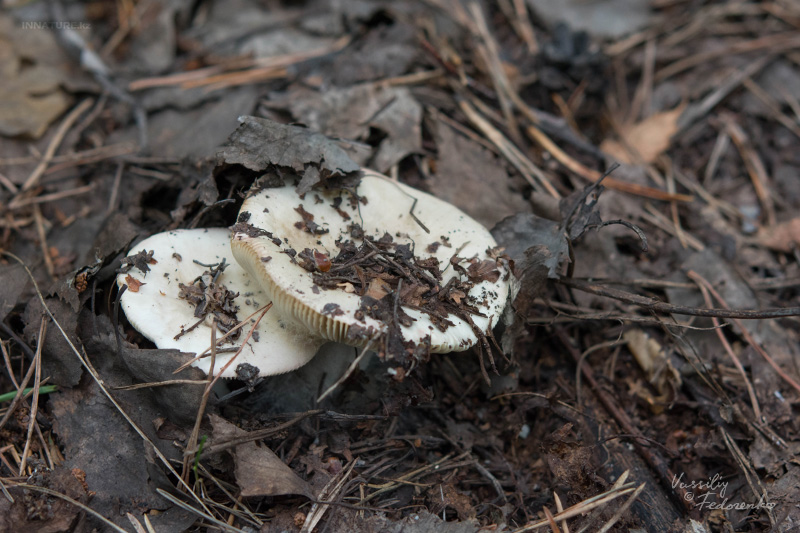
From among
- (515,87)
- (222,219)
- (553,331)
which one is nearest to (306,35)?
(515,87)

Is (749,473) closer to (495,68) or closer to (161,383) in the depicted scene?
(161,383)

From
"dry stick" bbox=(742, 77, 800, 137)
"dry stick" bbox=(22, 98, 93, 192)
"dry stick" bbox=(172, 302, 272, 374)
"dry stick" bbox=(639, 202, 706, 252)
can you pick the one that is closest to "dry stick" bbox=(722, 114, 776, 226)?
"dry stick" bbox=(742, 77, 800, 137)

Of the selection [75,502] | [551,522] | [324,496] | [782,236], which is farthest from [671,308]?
[75,502]

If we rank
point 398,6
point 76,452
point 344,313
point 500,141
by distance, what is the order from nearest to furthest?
point 344,313, point 76,452, point 500,141, point 398,6

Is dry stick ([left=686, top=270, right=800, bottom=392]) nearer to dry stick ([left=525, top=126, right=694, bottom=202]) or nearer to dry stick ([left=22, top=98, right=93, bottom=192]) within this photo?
dry stick ([left=525, top=126, right=694, bottom=202])

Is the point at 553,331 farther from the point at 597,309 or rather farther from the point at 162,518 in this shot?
the point at 162,518

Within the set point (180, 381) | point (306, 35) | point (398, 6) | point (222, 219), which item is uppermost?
point (398, 6)

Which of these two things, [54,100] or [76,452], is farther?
[54,100]

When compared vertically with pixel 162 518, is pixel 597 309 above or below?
above
